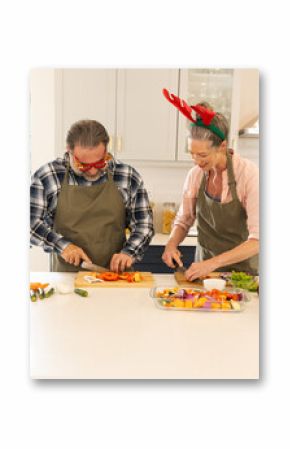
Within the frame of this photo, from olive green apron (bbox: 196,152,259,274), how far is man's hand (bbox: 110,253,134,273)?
208 mm

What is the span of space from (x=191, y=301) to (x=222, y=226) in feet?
0.77

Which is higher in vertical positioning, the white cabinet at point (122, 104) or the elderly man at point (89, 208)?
the white cabinet at point (122, 104)

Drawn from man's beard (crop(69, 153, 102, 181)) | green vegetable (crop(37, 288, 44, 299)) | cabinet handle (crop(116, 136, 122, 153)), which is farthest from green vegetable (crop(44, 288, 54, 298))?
cabinet handle (crop(116, 136, 122, 153))

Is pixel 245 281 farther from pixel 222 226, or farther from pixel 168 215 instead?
pixel 168 215

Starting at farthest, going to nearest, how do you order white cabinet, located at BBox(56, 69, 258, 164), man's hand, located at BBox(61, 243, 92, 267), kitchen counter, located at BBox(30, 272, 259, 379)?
man's hand, located at BBox(61, 243, 92, 267) < white cabinet, located at BBox(56, 69, 258, 164) < kitchen counter, located at BBox(30, 272, 259, 379)

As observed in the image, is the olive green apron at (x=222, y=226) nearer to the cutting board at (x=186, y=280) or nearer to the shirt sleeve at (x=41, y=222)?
the cutting board at (x=186, y=280)

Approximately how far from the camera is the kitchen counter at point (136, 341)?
1461 millimetres

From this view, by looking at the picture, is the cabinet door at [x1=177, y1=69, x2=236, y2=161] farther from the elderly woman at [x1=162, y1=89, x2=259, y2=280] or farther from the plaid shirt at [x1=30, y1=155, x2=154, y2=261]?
the plaid shirt at [x1=30, y1=155, x2=154, y2=261]

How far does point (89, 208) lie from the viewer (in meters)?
1.67

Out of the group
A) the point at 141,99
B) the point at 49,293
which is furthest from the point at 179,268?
the point at 141,99

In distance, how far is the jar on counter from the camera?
1.59 meters

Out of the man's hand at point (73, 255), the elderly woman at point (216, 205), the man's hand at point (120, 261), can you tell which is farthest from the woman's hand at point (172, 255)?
the man's hand at point (73, 255)
